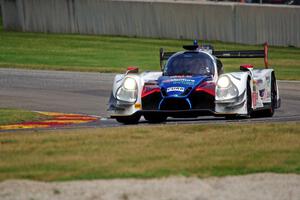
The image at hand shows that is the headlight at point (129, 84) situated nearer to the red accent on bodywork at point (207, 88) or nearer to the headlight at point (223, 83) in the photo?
the red accent on bodywork at point (207, 88)

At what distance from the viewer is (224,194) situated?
989cm

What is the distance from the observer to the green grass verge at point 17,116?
18.6m

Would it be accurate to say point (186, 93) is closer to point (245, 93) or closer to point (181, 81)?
point (181, 81)

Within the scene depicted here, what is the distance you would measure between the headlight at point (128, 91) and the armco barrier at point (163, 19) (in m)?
19.0

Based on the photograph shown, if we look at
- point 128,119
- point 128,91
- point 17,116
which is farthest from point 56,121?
point 128,91

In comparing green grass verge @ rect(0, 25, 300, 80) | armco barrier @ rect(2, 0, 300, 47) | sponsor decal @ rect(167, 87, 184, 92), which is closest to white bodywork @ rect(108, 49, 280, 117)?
sponsor decal @ rect(167, 87, 184, 92)

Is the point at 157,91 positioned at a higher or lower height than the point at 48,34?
higher

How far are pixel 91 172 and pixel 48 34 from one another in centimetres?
3106

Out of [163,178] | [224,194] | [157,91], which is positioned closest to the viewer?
[224,194]

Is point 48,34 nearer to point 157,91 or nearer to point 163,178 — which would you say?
point 157,91

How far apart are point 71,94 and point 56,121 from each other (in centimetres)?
548

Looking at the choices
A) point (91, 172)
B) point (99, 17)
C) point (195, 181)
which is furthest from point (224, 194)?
point (99, 17)

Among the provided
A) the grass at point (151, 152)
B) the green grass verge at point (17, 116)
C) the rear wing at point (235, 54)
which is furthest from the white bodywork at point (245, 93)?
the green grass verge at point (17, 116)

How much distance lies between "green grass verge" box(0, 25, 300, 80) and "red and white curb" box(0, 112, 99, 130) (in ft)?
33.1
